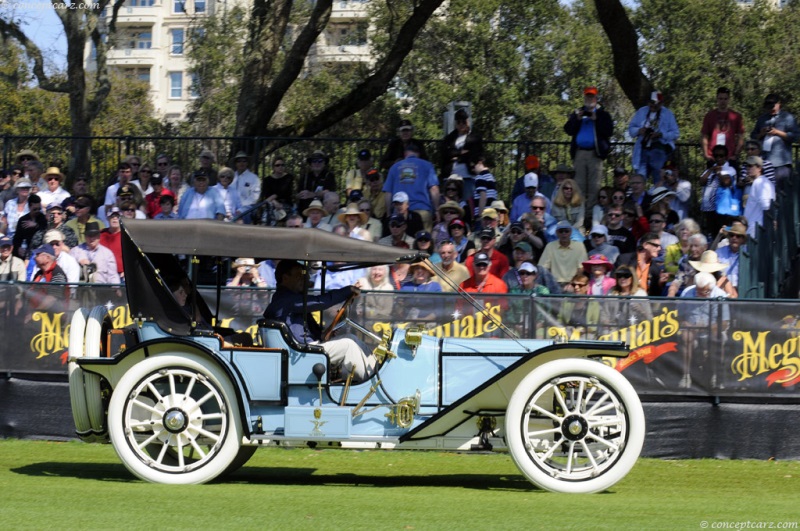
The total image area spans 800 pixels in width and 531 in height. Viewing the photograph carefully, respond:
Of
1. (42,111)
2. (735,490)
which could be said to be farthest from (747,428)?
(42,111)

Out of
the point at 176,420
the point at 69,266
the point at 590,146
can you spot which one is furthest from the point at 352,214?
the point at 176,420

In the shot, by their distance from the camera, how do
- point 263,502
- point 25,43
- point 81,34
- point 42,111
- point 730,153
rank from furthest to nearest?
point 42,111, point 25,43, point 81,34, point 730,153, point 263,502

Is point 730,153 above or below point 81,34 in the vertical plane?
below

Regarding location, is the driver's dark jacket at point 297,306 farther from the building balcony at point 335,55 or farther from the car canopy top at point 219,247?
the building balcony at point 335,55

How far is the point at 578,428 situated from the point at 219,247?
2.81 meters

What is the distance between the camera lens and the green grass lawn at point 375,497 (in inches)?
266

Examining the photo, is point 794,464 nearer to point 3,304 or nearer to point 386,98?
point 3,304

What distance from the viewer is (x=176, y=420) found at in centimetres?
833

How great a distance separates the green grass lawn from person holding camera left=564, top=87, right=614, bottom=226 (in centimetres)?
584

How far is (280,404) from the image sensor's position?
841 cm

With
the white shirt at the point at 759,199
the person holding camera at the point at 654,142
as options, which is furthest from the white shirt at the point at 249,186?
the white shirt at the point at 759,199

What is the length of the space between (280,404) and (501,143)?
32.2 ft

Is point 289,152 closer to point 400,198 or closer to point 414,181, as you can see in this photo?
point 414,181

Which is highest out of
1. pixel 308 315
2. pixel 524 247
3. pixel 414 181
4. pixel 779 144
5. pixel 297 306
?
pixel 779 144
